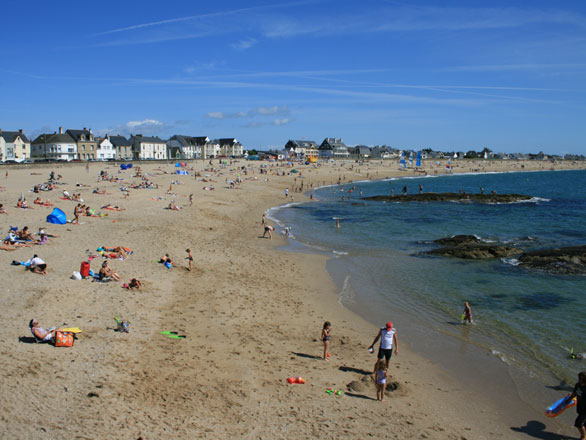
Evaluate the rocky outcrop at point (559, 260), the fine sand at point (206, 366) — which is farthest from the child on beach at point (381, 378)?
the rocky outcrop at point (559, 260)

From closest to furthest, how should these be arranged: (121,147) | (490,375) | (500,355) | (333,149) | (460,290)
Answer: (490,375) < (500,355) < (460,290) < (121,147) < (333,149)

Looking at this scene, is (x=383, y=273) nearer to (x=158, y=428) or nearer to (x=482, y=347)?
(x=482, y=347)

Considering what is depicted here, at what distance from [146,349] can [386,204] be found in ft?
134

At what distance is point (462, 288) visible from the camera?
18.2 meters

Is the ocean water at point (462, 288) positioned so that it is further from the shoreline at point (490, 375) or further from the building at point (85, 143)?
the building at point (85, 143)

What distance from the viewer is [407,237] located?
29.5 m

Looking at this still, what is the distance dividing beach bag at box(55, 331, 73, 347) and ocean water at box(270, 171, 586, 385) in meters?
9.10

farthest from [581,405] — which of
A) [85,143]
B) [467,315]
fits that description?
[85,143]

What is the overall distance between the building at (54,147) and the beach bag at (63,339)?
84.9m

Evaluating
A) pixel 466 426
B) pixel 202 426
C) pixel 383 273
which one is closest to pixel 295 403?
pixel 202 426

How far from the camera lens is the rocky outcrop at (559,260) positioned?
2059 centimetres

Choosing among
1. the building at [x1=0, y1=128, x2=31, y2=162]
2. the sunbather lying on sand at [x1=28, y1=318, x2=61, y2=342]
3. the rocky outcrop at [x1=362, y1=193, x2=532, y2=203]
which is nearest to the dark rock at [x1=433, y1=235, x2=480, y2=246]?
the sunbather lying on sand at [x1=28, y1=318, x2=61, y2=342]

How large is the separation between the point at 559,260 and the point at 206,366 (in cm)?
1902

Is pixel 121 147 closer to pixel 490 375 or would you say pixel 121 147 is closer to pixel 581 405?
pixel 490 375
